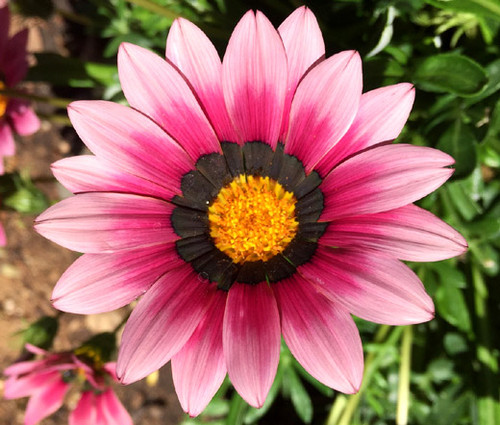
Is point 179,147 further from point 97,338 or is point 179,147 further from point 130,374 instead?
point 97,338

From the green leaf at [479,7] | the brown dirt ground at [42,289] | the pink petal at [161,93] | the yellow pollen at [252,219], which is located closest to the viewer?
the pink petal at [161,93]

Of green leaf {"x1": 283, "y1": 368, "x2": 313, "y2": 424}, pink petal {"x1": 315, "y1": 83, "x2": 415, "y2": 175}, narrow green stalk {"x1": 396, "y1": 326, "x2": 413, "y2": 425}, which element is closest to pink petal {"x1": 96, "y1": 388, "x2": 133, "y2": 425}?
green leaf {"x1": 283, "y1": 368, "x2": 313, "y2": 424}

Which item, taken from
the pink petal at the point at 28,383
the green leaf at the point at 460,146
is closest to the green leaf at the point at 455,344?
the green leaf at the point at 460,146

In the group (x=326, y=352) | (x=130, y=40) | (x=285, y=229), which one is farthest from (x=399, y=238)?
(x=130, y=40)

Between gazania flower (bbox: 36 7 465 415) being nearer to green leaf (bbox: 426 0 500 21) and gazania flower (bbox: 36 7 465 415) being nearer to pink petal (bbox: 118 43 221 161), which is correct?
pink petal (bbox: 118 43 221 161)

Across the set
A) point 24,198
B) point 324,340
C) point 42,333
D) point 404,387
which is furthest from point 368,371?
point 24,198

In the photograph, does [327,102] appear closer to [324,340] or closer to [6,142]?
[324,340]

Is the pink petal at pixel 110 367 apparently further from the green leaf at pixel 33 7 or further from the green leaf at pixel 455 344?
the green leaf at pixel 33 7
